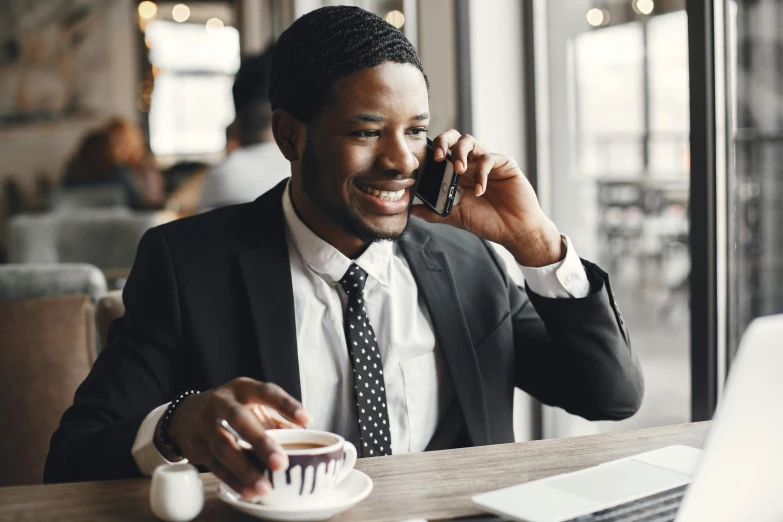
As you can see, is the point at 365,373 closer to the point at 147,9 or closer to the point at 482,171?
the point at 482,171

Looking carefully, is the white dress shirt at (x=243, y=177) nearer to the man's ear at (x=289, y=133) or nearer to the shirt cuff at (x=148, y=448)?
the man's ear at (x=289, y=133)

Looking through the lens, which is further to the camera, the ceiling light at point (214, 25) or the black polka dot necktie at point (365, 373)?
the ceiling light at point (214, 25)

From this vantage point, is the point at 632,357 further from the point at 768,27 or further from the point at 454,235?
the point at 768,27

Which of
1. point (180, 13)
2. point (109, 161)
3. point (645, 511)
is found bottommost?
point (645, 511)

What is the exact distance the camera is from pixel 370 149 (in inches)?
56.3

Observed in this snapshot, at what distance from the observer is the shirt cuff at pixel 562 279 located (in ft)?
4.84

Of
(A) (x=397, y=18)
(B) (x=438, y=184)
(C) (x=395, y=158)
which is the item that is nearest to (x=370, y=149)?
(C) (x=395, y=158)

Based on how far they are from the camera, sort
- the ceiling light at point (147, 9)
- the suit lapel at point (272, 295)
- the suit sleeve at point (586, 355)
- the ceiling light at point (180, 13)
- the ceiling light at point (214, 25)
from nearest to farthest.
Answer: the suit lapel at point (272, 295), the suit sleeve at point (586, 355), the ceiling light at point (147, 9), the ceiling light at point (180, 13), the ceiling light at point (214, 25)

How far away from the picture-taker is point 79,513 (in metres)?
0.96

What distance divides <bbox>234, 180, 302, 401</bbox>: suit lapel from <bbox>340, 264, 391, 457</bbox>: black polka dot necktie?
3.9 inches

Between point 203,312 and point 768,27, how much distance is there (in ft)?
4.39

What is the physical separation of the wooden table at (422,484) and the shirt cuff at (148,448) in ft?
0.15

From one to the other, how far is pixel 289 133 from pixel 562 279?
571mm

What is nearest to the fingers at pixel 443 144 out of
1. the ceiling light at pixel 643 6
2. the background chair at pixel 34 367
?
the background chair at pixel 34 367
